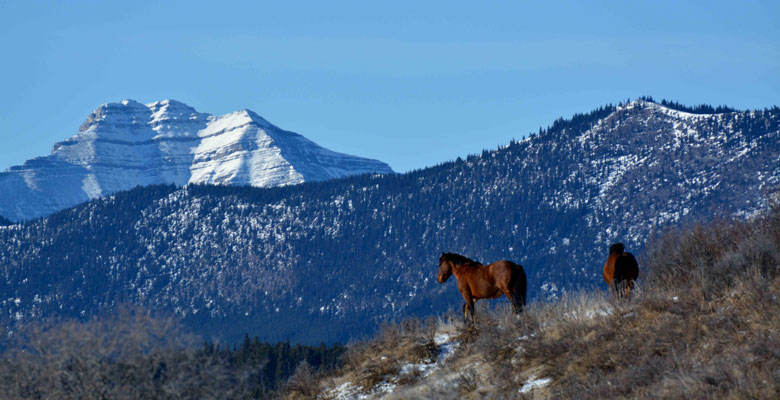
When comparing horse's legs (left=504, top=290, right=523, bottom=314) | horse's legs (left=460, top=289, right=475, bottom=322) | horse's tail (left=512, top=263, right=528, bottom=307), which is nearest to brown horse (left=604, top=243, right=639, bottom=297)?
horse's tail (left=512, top=263, right=528, bottom=307)

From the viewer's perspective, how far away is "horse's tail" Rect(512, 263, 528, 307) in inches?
820

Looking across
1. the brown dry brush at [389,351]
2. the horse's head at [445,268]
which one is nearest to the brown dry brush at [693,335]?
the brown dry brush at [389,351]

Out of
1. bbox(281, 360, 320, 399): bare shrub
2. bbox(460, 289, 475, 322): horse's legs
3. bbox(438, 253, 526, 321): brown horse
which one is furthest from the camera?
bbox(281, 360, 320, 399): bare shrub

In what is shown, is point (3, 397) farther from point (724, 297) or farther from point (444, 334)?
point (724, 297)

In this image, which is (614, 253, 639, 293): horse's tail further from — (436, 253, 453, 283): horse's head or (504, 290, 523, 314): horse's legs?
(436, 253, 453, 283): horse's head

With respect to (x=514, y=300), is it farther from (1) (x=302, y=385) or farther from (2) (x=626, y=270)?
(1) (x=302, y=385)

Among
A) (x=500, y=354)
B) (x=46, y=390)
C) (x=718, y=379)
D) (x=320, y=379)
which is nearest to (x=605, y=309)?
(x=500, y=354)

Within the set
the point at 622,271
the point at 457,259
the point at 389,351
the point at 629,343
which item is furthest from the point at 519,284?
the point at 629,343

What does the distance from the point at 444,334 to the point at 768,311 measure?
332 inches

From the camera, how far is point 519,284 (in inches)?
826

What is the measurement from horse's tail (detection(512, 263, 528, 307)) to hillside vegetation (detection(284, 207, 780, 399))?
1.48ft

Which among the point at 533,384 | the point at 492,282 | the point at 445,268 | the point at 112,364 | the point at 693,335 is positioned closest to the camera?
the point at 693,335

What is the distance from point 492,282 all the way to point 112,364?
8.21 m

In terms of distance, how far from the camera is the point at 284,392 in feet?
75.0
